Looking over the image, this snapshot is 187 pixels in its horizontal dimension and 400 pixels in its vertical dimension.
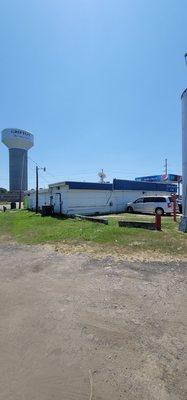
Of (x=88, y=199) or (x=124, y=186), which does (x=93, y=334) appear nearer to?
(x=88, y=199)

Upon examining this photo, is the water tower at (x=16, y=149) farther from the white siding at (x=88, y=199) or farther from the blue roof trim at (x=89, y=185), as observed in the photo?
the blue roof trim at (x=89, y=185)

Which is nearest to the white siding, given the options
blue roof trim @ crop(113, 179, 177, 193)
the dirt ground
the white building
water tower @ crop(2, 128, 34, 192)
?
the white building

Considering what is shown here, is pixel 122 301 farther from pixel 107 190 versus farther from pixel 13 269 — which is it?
pixel 107 190

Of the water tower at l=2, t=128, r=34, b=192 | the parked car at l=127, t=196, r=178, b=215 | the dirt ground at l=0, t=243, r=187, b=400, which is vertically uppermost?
the water tower at l=2, t=128, r=34, b=192

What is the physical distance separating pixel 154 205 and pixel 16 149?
118222mm

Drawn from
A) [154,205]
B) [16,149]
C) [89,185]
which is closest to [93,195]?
[89,185]

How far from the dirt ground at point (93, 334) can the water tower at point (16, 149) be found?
432ft

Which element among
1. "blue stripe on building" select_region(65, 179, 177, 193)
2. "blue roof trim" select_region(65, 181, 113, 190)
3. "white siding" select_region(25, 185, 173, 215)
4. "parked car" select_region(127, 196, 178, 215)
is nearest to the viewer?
"parked car" select_region(127, 196, 178, 215)

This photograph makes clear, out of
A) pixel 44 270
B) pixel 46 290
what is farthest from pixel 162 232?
pixel 46 290

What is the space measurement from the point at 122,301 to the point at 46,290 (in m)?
1.83

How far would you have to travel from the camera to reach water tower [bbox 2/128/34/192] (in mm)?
138250

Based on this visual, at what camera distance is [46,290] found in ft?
25.1

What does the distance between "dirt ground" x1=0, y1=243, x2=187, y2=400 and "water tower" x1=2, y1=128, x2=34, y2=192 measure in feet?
432

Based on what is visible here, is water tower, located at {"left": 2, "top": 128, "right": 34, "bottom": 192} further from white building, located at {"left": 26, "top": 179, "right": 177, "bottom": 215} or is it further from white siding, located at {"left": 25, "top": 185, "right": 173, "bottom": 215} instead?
white siding, located at {"left": 25, "top": 185, "right": 173, "bottom": 215}
